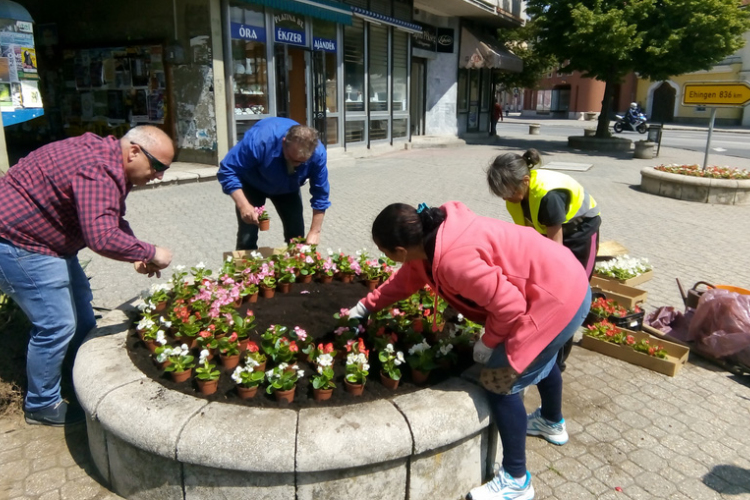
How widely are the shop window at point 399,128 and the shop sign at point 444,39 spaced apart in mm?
4041

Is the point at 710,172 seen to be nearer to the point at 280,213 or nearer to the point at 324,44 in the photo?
the point at 324,44

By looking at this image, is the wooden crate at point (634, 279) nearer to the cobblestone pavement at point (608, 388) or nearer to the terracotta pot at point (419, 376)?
the cobblestone pavement at point (608, 388)

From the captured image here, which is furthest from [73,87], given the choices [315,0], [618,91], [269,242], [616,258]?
[618,91]

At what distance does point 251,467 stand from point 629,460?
2.02 metres

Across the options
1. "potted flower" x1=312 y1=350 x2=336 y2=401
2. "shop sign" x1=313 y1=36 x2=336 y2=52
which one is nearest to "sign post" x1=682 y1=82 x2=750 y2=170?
"shop sign" x1=313 y1=36 x2=336 y2=52

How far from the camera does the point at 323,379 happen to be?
281cm

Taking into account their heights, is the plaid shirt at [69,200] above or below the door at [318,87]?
below

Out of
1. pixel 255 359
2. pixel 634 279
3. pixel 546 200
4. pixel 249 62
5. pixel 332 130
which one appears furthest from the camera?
pixel 332 130

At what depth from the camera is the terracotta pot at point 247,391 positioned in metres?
2.79

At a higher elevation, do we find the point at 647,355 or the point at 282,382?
the point at 282,382

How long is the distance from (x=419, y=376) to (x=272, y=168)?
2237 mm

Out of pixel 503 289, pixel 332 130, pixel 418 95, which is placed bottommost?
pixel 503 289

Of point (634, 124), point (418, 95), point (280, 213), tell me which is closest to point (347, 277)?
point (280, 213)

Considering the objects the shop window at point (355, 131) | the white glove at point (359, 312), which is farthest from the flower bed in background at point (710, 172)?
the white glove at point (359, 312)
